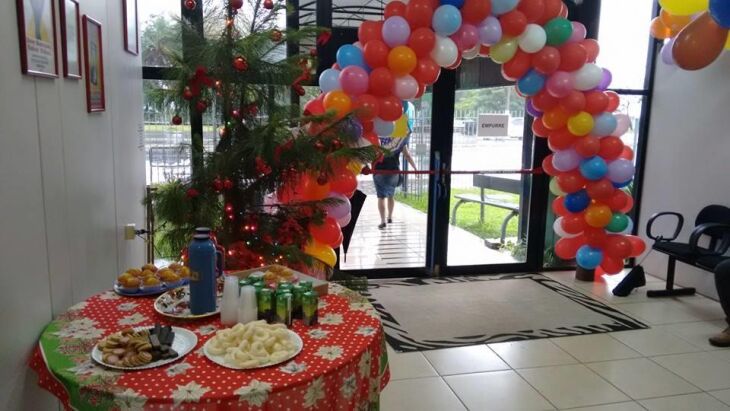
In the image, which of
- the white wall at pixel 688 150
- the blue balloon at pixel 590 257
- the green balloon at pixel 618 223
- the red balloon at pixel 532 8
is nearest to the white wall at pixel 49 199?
the red balloon at pixel 532 8

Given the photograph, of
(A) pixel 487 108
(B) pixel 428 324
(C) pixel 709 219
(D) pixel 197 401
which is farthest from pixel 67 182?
(C) pixel 709 219

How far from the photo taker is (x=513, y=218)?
505cm

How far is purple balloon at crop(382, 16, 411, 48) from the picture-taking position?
10.9 ft

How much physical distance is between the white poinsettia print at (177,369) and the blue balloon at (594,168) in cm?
354

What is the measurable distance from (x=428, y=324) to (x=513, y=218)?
5.94 feet

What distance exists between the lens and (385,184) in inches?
182

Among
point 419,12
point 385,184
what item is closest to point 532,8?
point 419,12

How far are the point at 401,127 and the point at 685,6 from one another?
212 cm

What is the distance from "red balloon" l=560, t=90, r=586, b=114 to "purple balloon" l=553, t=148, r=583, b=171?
0.36 m

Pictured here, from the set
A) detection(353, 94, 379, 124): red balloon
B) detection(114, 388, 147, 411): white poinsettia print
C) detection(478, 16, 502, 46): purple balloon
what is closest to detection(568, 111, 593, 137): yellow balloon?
detection(478, 16, 502, 46): purple balloon

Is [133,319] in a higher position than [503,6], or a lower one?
lower

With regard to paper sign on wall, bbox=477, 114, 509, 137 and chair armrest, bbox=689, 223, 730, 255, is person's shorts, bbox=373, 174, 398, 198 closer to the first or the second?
paper sign on wall, bbox=477, 114, 509, 137

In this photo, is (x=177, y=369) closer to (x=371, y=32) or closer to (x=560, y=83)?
(x=371, y=32)

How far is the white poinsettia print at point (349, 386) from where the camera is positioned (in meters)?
1.40
